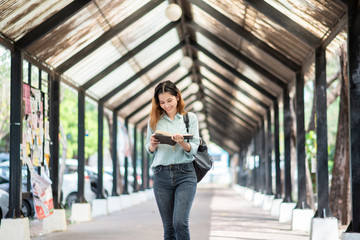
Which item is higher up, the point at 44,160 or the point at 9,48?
the point at 9,48

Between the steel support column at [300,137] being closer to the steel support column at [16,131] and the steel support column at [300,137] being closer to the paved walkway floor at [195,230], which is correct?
the paved walkway floor at [195,230]

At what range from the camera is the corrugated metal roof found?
928 centimetres

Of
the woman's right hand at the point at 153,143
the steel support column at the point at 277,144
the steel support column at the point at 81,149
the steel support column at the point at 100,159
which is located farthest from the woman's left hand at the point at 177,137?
the steel support column at the point at 277,144

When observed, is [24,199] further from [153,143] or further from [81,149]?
[153,143]

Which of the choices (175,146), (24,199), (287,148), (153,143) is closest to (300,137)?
(287,148)

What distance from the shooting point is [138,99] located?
19.4m

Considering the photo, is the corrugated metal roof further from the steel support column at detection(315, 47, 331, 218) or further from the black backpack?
the black backpack

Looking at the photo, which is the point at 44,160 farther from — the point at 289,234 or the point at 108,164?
the point at 108,164

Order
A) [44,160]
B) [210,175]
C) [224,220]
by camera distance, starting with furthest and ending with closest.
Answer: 1. [210,175]
2. [224,220]
3. [44,160]

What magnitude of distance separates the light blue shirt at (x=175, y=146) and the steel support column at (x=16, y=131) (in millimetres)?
4544

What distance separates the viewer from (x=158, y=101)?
5.17 m

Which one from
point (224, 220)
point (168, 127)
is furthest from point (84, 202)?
point (168, 127)

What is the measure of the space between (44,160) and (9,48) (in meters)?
2.46

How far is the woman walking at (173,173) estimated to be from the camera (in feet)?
16.0
